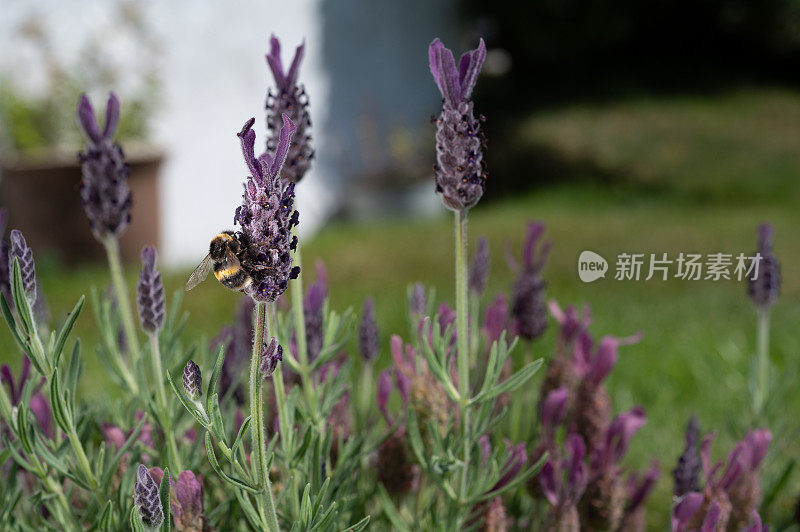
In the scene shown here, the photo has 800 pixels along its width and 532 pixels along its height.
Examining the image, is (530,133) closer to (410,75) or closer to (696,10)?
(410,75)

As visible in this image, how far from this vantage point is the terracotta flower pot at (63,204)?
549cm

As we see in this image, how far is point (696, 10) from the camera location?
1043 centimetres

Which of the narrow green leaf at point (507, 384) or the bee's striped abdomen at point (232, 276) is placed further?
the narrow green leaf at point (507, 384)

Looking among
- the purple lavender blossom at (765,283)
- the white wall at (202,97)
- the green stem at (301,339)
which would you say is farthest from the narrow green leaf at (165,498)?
the white wall at (202,97)

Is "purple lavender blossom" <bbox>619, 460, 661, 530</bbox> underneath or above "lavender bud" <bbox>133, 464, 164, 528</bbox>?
underneath

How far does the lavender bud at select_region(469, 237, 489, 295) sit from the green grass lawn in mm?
155

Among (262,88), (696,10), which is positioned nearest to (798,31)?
(696,10)

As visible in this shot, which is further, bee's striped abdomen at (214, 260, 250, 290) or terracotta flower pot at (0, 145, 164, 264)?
terracotta flower pot at (0, 145, 164, 264)

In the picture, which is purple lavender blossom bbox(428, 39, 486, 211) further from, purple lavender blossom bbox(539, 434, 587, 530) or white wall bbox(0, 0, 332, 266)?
white wall bbox(0, 0, 332, 266)

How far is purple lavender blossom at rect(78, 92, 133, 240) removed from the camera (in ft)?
4.08

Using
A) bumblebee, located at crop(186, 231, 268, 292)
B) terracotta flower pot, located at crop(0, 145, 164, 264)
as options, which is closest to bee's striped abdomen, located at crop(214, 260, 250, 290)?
bumblebee, located at crop(186, 231, 268, 292)

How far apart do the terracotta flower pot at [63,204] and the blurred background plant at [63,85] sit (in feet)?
0.74

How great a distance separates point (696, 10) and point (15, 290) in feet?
35.0

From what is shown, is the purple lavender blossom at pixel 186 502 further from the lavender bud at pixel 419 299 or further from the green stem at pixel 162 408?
the lavender bud at pixel 419 299
